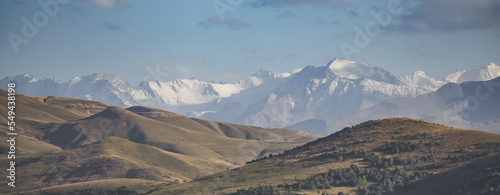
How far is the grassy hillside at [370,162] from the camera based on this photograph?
127500 mm

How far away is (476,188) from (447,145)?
113ft

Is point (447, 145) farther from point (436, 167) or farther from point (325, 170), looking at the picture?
point (325, 170)

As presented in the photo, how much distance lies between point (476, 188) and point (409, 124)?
5873 cm

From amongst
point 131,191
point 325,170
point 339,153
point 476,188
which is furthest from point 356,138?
point 131,191

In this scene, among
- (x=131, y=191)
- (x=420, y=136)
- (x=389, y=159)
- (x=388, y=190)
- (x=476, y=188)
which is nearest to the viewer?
(x=476, y=188)

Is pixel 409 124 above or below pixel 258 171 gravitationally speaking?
above

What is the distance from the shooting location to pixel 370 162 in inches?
5620

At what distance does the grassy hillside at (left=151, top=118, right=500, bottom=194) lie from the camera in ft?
418

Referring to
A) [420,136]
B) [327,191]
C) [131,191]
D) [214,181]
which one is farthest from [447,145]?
[131,191]

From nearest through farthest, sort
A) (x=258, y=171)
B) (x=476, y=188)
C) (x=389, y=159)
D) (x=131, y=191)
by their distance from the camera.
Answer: (x=476, y=188) → (x=389, y=159) → (x=258, y=171) → (x=131, y=191)

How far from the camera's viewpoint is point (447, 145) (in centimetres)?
14188

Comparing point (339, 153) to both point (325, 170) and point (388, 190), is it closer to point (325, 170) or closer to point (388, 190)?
point (325, 170)

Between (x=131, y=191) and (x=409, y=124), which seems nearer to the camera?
(x=409, y=124)

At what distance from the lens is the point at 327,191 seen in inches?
5037
